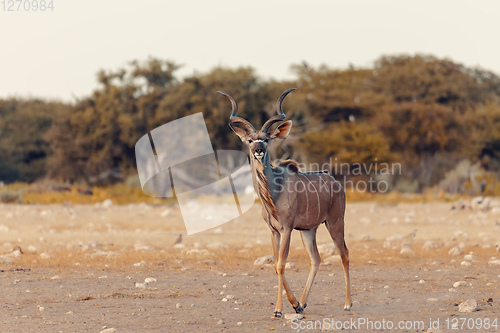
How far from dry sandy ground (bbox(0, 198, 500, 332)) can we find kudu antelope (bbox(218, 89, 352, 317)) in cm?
59

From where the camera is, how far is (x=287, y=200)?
312 inches

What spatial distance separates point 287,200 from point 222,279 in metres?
2.67

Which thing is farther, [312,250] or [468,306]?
[312,250]

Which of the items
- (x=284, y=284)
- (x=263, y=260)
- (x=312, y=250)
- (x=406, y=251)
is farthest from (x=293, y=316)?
(x=406, y=251)

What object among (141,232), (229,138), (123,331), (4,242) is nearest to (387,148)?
(229,138)

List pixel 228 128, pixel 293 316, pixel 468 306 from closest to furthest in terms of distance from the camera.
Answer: pixel 293 316
pixel 468 306
pixel 228 128

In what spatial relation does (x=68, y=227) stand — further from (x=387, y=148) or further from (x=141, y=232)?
(x=387, y=148)

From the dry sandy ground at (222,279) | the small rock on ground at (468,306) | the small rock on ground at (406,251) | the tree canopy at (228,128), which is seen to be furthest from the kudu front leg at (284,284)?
the tree canopy at (228,128)

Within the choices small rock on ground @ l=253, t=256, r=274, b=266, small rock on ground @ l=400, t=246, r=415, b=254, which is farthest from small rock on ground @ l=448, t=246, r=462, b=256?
small rock on ground @ l=253, t=256, r=274, b=266

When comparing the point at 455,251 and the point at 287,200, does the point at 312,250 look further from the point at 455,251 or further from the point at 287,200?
the point at 455,251

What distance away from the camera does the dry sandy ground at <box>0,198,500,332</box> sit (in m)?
7.51

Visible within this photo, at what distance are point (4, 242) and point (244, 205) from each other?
1079 cm

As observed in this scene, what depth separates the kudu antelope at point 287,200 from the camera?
7.81 metres

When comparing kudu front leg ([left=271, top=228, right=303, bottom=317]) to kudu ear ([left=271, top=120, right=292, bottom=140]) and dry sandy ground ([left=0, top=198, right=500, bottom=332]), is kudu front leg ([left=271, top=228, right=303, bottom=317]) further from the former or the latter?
kudu ear ([left=271, top=120, right=292, bottom=140])
